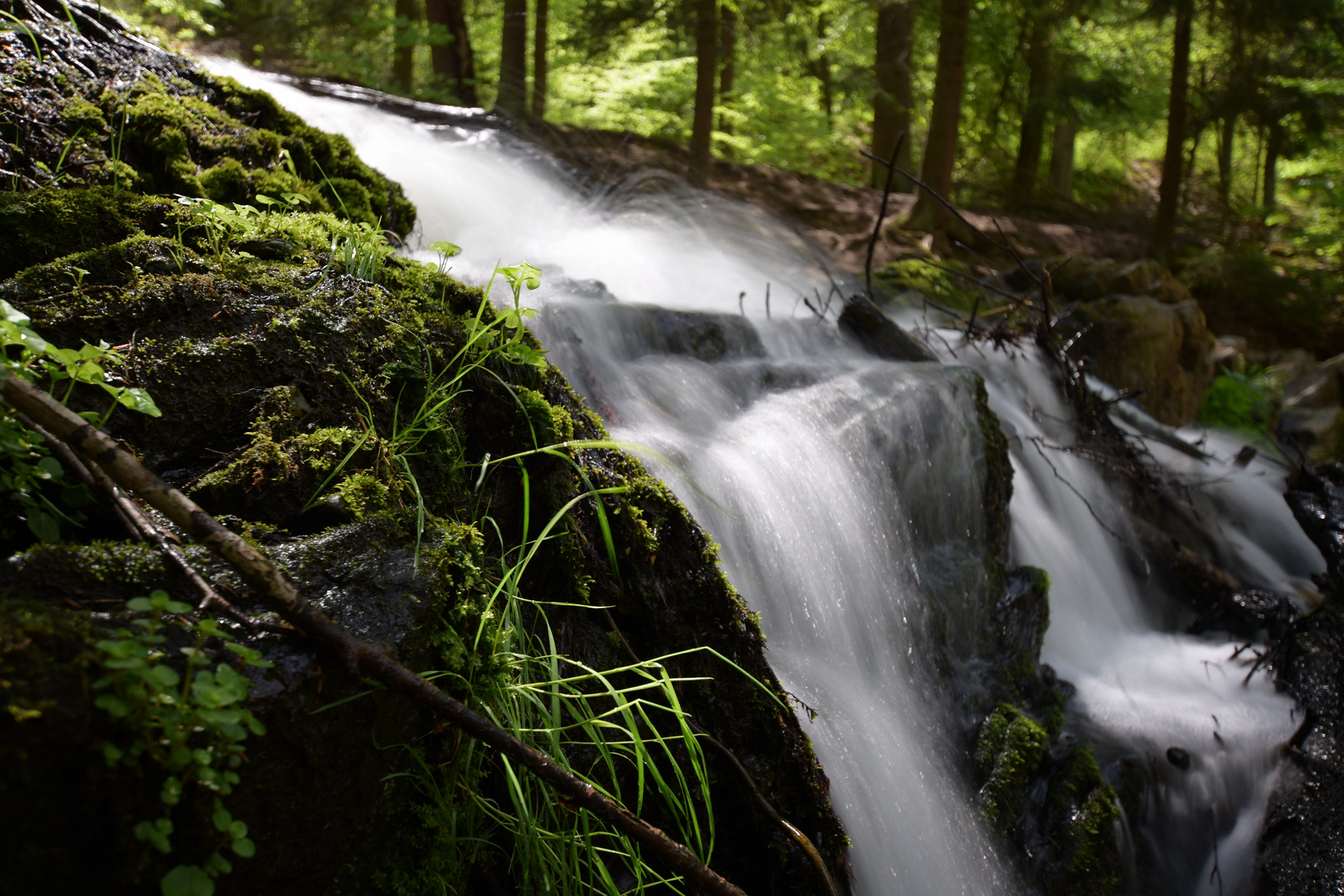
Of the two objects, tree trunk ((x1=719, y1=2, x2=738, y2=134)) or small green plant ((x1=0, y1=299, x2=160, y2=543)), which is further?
tree trunk ((x1=719, y1=2, x2=738, y2=134))

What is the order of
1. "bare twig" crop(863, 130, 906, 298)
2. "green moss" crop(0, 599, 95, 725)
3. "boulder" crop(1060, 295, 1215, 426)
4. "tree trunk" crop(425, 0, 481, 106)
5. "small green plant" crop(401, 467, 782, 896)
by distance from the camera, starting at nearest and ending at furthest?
"green moss" crop(0, 599, 95, 725)
"small green plant" crop(401, 467, 782, 896)
"bare twig" crop(863, 130, 906, 298)
"boulder" crop(1060, 295, 1215, 426)
"tree trunk" crop(425, 0, 481, 106)

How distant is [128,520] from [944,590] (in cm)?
340

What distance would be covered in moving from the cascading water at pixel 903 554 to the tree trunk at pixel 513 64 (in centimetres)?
503

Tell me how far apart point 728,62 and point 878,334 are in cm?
983

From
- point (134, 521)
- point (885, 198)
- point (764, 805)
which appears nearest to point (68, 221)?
point (134, 521)

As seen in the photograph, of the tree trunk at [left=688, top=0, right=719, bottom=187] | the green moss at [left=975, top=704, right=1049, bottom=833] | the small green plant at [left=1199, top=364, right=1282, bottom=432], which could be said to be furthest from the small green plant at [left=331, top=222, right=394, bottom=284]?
the small green plant at [left=1199, top=364, right=1282, bottom=432]

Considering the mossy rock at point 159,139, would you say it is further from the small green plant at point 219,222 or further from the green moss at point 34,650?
the green moss at point 34,650

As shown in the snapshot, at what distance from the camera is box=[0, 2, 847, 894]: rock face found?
1.15 metres

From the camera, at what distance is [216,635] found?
50.2 inches

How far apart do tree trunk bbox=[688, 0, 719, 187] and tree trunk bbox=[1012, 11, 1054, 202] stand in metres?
8.06

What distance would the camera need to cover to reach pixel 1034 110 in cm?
1614

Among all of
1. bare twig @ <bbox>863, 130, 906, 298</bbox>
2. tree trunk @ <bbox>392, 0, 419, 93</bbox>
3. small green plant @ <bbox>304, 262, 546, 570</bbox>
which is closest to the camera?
small green plant @ <bbox>304, 262, 546, 570</bbox>

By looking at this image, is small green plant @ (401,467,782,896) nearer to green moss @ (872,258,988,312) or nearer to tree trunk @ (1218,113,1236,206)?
green moss @ (872,258,988,312)

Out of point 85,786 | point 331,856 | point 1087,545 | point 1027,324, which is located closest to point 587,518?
point 331,856
